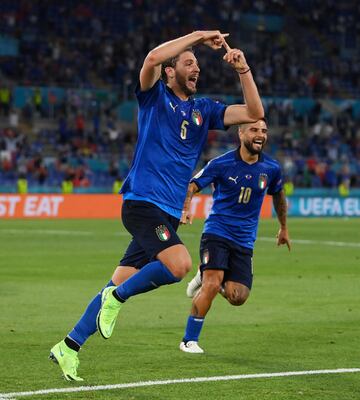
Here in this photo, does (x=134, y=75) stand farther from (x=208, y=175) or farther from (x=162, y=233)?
(x=162, y=233)

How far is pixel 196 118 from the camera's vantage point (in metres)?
8.62

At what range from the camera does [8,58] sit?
45.1m

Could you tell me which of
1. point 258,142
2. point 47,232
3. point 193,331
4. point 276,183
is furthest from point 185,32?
point 193,331

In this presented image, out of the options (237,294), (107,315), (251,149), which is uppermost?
(251,149)

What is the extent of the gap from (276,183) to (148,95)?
9.49ft

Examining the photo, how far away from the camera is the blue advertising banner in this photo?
43625 mm

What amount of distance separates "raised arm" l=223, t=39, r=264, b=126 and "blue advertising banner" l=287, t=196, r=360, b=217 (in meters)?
34.7

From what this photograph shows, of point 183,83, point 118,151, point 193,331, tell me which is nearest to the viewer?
point 183,83

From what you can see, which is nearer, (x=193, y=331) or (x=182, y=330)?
(x=193, y=331)

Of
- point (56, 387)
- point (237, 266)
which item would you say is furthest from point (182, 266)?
point (237, 266)

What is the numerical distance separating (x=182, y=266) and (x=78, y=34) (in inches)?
1610

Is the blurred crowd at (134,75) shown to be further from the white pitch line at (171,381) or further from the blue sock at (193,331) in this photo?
the white pitch line at (171,381)

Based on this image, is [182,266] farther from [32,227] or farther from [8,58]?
[8,58]

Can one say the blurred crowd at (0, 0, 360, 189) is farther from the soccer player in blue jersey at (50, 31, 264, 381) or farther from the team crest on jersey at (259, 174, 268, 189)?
the soccer player in blue jersey at (50, 31, 264, 381)
